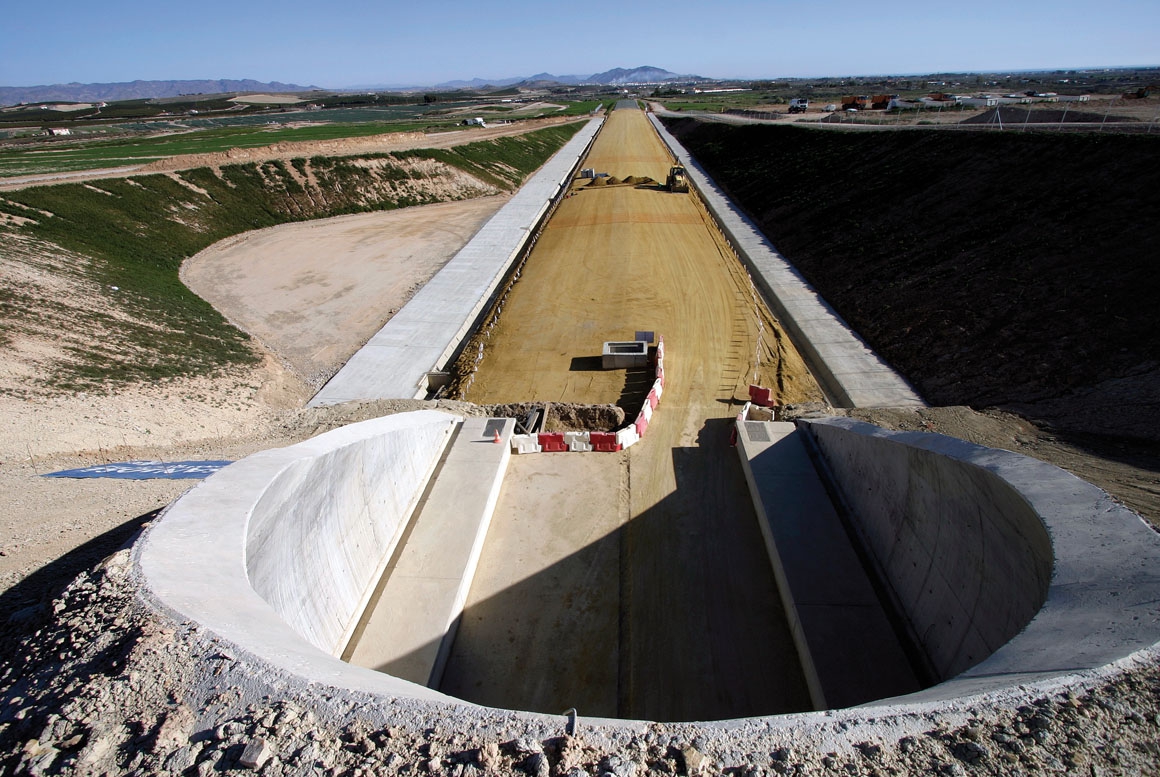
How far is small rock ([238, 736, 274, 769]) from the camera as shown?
4578 millimetres

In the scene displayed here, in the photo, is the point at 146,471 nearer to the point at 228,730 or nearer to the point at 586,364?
the point at 228,730

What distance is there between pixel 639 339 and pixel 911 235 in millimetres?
13968

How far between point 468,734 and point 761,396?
13053mm

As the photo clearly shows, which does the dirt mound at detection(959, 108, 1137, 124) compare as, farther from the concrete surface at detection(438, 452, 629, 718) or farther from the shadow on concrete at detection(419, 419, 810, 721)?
the concrete surface at detection(438, 452, 629, 718)

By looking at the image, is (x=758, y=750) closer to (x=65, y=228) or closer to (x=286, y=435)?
(x=286, y=435)

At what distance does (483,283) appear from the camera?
86.0 ft

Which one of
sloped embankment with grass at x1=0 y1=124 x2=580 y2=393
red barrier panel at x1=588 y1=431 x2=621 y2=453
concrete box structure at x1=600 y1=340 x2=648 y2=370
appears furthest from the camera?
concrete box structure at x1=600 y1=340 x2=648 y2=370

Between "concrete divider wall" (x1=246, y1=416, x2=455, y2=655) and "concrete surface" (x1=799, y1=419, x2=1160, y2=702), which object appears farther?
"concrete divider wall" (x1=246, y1=416, x2=455, y2=655)

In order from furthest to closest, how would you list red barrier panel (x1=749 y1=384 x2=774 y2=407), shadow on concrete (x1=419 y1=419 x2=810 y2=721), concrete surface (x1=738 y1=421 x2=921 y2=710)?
red barrier panel (x1=749 y1=384 x2=774 y2=407)
shadow on concrete (x1=419 y1=419 x2=810 y2=721)
concrete surface (x1=738 y1=421 x2=921 y2=710)

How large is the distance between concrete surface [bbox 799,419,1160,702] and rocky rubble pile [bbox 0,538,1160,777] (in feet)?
1.35

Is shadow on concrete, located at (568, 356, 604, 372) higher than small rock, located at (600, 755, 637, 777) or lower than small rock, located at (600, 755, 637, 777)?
lower

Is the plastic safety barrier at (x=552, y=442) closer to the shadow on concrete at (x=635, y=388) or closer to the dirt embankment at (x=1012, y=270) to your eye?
the shadow on concrete at (x=635, y=388)

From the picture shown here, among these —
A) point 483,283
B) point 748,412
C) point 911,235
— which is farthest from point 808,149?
point 748,412

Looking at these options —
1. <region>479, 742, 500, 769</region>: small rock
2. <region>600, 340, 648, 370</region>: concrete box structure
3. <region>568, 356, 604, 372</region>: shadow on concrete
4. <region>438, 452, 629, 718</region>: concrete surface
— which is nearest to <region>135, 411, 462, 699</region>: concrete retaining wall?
<region>479, 742, 500, 769</region>: small rock
